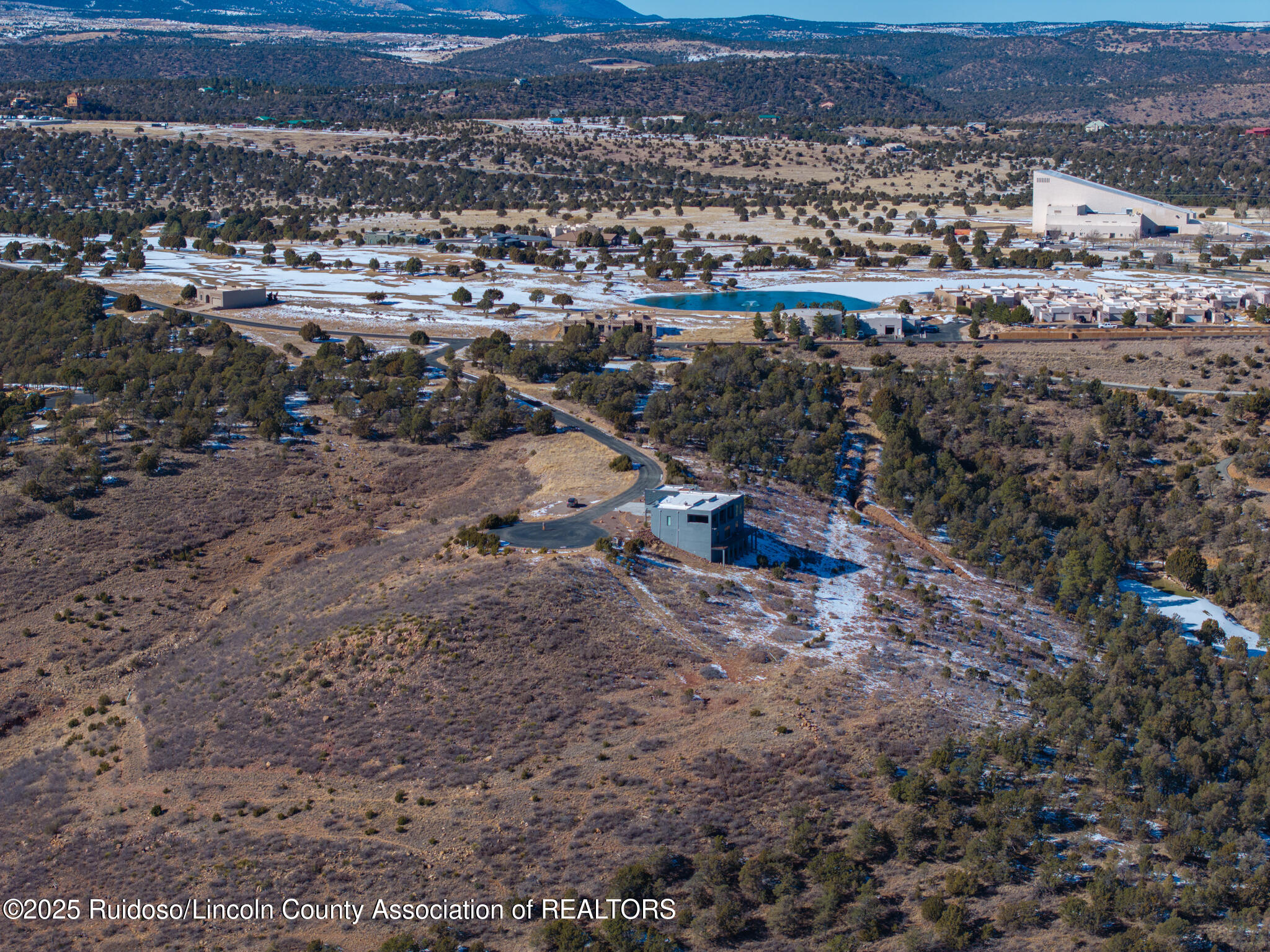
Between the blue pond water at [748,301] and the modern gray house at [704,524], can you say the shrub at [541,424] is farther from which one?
the blue pond water at [748,301]

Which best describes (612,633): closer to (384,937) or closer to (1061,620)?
(384,937)

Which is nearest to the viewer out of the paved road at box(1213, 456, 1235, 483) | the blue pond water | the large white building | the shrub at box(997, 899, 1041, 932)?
the shrub at box(997, 899, 1041, 932)

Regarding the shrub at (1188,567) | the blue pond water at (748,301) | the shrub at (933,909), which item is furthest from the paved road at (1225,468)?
the shrub at (933,909)

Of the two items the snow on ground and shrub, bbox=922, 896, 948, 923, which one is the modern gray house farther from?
shrub, bbox=922, 896, 948, 923

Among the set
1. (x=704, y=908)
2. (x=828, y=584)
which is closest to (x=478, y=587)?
(x=828, y=584)

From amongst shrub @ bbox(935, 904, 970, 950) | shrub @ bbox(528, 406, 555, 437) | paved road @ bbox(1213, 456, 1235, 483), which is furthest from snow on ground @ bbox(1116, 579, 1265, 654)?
shrub @ bbox(528, 406, 555, 437)
